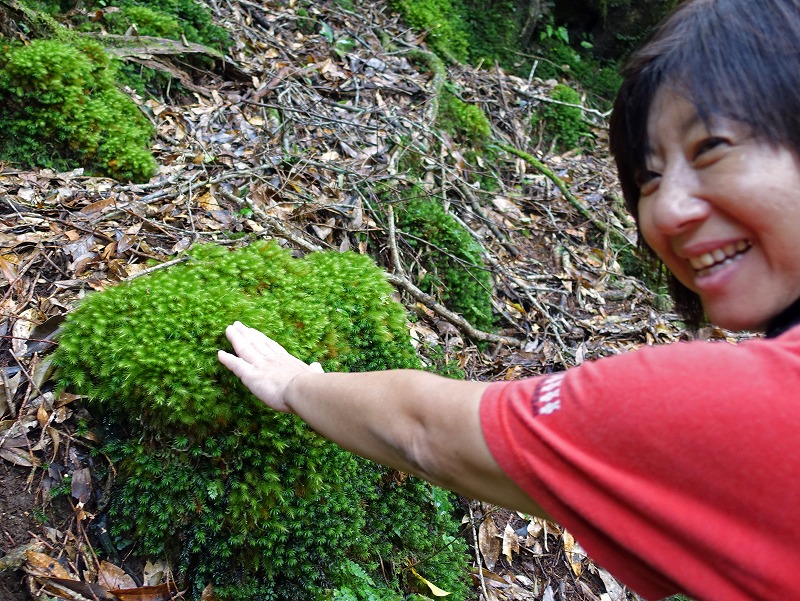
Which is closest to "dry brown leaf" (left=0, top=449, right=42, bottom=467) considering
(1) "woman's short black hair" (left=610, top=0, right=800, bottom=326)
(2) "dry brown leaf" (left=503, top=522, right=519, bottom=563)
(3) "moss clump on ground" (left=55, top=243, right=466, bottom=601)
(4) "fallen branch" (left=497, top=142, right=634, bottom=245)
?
(3) "moss clump on ground" (left=55, top=243, right=466, bottom=601)

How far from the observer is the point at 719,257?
5.41 feet

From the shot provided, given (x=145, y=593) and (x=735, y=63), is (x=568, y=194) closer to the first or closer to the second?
(x=735, y=63)

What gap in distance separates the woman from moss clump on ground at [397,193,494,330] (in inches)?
98.7

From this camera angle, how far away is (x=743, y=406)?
3.92ft

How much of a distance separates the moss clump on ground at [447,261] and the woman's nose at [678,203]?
2754 millimetres

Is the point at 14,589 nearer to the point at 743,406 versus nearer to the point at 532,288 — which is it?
the point at 743,406

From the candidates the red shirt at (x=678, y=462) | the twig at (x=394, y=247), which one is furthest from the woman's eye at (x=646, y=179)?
the twig at (x=394, y=247)

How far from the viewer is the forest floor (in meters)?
2.48

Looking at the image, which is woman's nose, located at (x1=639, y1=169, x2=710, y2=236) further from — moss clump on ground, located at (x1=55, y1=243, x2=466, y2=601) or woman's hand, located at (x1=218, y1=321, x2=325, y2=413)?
moss clump on ground, located at (x1=55, y1=243, x2=466, y2=601)

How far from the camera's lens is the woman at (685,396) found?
1.21 metres

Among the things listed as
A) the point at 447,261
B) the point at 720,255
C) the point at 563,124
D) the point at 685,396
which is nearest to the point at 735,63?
the point at 720,255

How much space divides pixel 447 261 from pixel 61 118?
284 cm

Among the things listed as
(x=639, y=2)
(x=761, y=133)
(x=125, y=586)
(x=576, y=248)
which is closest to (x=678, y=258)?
(x=761, y=133)

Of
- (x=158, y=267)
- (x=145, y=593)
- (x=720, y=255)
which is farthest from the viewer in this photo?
(x=158, y=267)
